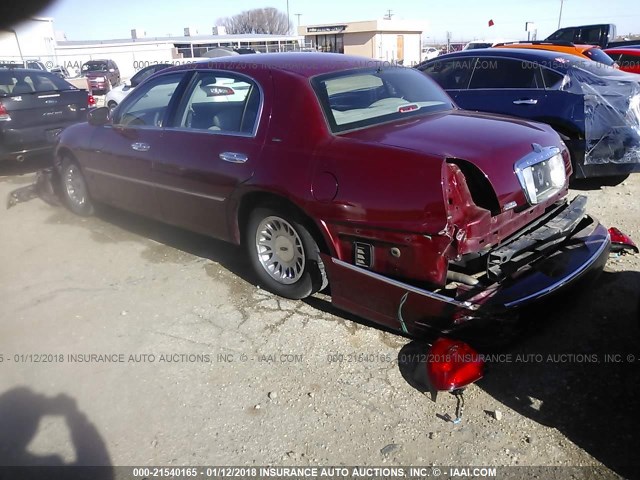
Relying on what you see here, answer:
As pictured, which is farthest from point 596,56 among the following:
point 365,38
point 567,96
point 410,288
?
point 365,38

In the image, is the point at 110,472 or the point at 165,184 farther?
the point at 165,184

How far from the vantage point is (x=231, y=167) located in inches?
153

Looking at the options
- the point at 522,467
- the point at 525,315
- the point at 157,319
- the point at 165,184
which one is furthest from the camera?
the point at 165,184

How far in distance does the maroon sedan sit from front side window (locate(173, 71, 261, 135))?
12mm

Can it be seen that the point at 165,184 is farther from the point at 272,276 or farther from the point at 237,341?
the point at 237,341

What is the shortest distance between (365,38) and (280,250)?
147 feet

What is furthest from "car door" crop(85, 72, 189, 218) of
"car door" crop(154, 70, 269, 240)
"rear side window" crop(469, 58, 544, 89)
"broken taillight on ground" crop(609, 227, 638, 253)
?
"rear side window" crop(469, 58, 544, 89)

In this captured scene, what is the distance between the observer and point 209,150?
13.4 ft

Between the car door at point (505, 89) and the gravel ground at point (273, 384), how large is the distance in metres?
2.66

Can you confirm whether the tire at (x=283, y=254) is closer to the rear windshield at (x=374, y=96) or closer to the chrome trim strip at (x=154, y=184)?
the chrome trim strip at (x=154, y=184)

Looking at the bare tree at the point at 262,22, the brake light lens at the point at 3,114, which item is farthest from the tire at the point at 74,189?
the bare tree at the point at 262,22

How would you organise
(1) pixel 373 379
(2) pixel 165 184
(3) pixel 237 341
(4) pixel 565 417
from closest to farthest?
(4) pixel 565 417, (1) pixel 373 379, (3) pixel 237 341, (2) pixel 165 184

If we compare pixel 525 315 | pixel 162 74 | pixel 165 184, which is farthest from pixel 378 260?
pixel 162 74

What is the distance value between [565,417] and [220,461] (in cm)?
173
